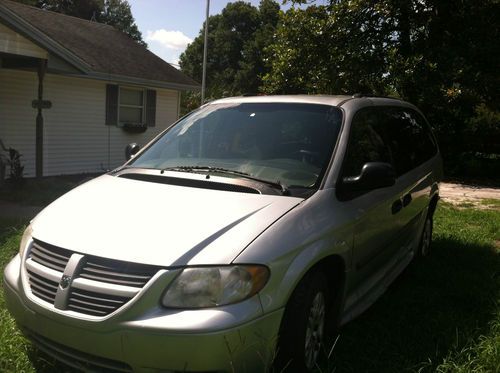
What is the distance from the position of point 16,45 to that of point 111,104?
4.31m

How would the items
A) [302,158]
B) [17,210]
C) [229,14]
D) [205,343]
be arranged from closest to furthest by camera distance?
1. [205,343]
2. [302,158]
3. [17,210]
4. [229,14]

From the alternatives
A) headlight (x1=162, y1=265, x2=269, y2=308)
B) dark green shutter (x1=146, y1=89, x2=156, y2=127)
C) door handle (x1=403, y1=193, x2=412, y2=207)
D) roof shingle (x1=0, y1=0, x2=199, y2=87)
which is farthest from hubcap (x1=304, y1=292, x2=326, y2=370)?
dark green shutter (x1=146, y1=89, x2=156, y2=127)

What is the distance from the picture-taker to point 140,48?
1636 cm

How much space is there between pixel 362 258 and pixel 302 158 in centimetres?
79

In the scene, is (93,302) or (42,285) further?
(42,285)

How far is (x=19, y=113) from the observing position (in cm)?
1106

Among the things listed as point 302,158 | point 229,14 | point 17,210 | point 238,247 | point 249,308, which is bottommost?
point 17,210

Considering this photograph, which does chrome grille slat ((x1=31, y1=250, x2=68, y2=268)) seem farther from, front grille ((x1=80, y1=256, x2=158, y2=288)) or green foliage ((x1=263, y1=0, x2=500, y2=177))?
green foliage ((x1=263, y1=0, x2=500, y2=177))

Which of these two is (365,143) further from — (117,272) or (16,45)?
(16,45)

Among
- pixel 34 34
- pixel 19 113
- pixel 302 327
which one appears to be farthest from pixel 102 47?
pixel 302 327

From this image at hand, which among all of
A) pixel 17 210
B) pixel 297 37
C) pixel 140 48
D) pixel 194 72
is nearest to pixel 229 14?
pixel 194 72

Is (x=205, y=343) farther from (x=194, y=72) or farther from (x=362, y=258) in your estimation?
(x=194, y=72)

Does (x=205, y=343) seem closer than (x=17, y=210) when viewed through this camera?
Yes

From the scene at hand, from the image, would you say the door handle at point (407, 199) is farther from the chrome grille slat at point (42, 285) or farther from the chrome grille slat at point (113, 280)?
the chrome grille slat at point (42, 285)
